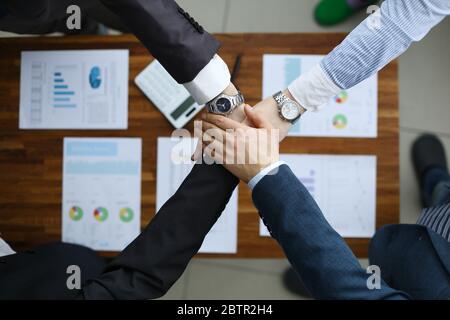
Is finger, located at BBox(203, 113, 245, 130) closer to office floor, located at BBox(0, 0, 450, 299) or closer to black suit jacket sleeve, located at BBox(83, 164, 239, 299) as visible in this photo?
black suit jacket sleeve, located at BBox(83, 164, 239, 299)

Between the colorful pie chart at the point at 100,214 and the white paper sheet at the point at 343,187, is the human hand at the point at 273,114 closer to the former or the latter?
the white paper sheet at the point at 343,187

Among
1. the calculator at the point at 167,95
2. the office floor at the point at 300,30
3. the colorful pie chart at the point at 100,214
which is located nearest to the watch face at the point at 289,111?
the calculator at the point at 167,95

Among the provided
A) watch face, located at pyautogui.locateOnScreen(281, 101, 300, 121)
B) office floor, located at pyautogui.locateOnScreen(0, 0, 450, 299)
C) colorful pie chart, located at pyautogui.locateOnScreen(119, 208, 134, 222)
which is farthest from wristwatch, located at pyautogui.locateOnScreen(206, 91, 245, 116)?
office floor, located at pyautogui.locateOnScreen(0, 0, 450, 299)

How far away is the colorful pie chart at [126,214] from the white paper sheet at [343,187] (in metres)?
0.34

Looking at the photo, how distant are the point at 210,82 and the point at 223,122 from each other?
0.09 meters

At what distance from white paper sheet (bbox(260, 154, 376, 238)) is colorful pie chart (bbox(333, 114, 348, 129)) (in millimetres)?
78

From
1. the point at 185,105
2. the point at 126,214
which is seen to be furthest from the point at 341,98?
the point at 126,214

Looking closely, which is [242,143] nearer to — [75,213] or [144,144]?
[144,144]

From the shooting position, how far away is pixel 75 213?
99 cm

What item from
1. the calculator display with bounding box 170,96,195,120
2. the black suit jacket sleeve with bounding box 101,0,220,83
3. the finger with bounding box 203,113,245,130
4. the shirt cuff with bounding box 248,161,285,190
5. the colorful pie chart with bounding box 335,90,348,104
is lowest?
the shirt cuff with bounding box 248,161,285,190

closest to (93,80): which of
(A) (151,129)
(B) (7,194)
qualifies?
(A) (151,129)

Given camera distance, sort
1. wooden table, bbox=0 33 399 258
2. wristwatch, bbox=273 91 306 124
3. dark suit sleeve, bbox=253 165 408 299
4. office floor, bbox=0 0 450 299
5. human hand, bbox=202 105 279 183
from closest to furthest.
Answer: dark suit sleeve, bbox=253 165 408 299 → human hand, bbox=202 105 279 183 → wristwatch, bbox=273 91 306 124 → wooden table, bbox=0 33 399 258 → office floor, bbox=0 0 450 299

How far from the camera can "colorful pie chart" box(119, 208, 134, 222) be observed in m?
0.99

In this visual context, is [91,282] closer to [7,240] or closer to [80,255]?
[80,255]
